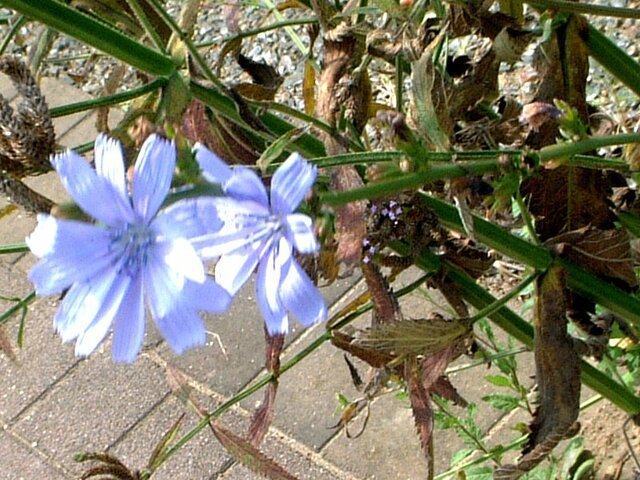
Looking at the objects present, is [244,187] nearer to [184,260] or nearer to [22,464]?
[184,260]

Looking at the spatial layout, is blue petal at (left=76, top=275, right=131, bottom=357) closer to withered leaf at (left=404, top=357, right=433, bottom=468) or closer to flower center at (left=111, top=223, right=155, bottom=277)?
flower center at (left=111, top=223, right=155, bottom=277)

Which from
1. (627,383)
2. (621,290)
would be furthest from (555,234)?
(627,383)

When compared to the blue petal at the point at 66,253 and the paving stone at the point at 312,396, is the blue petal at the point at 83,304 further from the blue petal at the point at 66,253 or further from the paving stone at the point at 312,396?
the paving stone at the point at 312,396

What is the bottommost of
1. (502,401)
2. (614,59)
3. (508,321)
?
(502,401)

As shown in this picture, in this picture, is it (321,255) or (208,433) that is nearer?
(321,255)

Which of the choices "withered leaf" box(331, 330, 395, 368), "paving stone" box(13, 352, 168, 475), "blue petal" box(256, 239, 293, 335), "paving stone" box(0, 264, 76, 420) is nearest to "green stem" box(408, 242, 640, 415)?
"withered leaf" box(331, 330, 395, 368)

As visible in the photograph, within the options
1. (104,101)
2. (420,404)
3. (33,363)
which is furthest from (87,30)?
(33,363)

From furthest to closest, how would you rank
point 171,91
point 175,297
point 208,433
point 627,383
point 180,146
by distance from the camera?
point 208,433 → point 627,383 → point 171,91 → point 180,146 → point 175,297

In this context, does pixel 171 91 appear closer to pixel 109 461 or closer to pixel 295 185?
pixel 295 185
